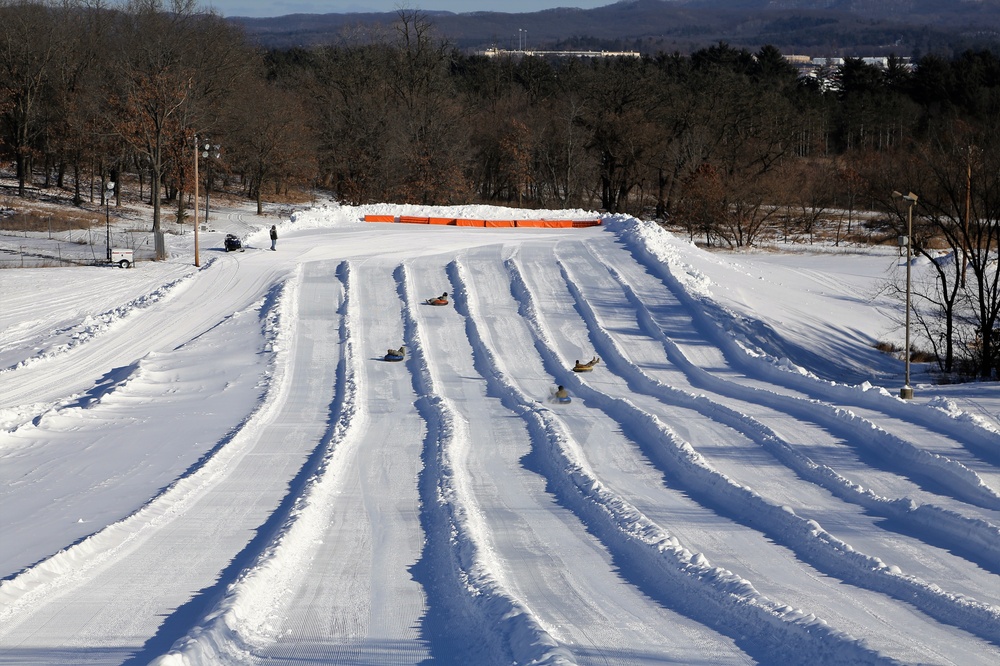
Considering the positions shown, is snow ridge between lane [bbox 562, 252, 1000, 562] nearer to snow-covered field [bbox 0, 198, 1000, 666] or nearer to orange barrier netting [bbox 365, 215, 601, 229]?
snow-covered field [bbox 0, 198, 1000, 666]

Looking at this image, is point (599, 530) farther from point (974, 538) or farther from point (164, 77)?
point (164, 77)

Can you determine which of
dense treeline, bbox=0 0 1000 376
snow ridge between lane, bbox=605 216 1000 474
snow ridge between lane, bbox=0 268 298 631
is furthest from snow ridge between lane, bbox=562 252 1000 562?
dense treeline, bbox=0 0 1000 376

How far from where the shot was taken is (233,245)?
3997cm

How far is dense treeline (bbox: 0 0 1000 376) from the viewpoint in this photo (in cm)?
6044

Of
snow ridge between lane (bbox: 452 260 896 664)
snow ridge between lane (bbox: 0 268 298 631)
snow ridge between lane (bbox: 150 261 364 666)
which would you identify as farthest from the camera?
snow ridge between lane (bbox: 0 268 298 631)

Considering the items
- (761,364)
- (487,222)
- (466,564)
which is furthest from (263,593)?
(487,222)

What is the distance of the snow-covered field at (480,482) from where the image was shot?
959cm

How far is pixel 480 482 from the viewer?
51.0ft

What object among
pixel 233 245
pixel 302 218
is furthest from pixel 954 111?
pixel 233 245

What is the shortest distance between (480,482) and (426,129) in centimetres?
5649

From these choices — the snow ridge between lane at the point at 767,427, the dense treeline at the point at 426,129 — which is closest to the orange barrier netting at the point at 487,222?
the dense treeline at the point at 426,129

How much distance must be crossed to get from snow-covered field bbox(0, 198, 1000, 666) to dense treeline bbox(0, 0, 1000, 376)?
22.6 meters

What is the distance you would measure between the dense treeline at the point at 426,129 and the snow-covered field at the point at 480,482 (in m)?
22.6

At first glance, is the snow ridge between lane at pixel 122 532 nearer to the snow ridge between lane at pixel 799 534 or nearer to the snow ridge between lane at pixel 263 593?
the snow ridge between lane at pixel 263 593
